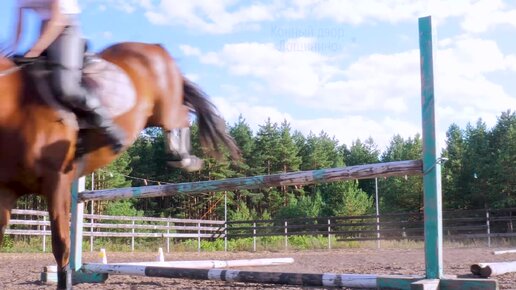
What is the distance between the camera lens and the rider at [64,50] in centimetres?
→ 358

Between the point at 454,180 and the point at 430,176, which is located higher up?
the point at 454,180

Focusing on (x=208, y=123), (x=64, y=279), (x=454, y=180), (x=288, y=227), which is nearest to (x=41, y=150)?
(x=64, y=279)

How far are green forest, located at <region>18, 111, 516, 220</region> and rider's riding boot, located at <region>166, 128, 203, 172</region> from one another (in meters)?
35.2

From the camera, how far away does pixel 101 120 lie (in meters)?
3.85

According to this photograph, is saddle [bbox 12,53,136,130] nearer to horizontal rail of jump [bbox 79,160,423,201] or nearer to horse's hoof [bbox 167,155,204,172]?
horse's hoof [bbox 167,155,204,172]

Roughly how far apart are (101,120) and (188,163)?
117 centimetres

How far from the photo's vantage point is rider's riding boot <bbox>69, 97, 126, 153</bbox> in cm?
375

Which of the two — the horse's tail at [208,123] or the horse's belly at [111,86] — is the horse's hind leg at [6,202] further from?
the horse's tail at [208,123]

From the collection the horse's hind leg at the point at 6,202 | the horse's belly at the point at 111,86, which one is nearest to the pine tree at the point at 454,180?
the horse's belly at the point at 111,86

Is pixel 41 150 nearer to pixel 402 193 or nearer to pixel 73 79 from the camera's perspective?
pixel 73 79

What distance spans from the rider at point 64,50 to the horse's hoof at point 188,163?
1.13 meters

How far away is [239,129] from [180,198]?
8022 mm

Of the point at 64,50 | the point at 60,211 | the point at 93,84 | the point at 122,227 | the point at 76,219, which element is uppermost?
the point at 64,50

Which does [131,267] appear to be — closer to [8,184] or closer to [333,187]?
[8,184]
